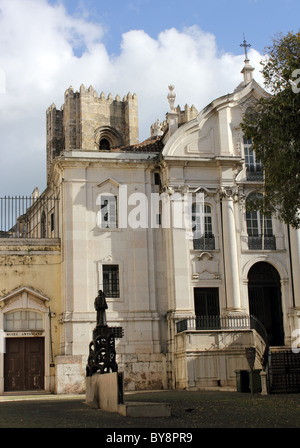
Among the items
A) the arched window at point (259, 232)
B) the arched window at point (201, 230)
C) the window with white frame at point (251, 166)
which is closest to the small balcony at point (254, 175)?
the window with white frame at point (251, 166)

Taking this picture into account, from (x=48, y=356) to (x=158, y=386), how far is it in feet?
17.9

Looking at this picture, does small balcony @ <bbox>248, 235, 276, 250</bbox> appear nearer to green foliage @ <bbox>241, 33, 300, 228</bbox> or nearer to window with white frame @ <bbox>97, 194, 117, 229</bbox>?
window with white frame @ <bbox>97, 194, 117, 229</bbox>

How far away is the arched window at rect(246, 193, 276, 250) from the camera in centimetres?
3447

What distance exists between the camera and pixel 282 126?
70.4 feet

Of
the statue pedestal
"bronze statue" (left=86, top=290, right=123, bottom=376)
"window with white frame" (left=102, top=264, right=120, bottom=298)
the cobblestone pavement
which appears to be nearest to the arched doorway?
"window with white frame" (left=102, top=264, right=120, bottom=298)

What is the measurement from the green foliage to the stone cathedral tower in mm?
Answer: 47568

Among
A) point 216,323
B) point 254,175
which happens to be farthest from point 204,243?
point 254,175

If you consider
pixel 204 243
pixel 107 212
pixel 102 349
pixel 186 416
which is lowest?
pixel 186 416

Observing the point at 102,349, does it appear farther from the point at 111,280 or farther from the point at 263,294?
the point at 263,294

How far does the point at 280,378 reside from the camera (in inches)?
1050

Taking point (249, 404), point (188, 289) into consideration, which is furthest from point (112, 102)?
point (249, 404)

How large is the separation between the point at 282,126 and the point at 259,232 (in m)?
13.8

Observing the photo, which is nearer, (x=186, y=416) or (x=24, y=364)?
(x=186, y=416)

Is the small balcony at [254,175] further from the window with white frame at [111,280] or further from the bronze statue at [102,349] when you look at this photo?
the bronze statue at [102,349]
